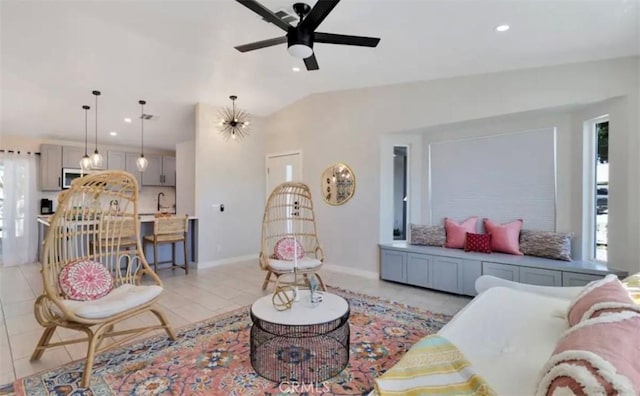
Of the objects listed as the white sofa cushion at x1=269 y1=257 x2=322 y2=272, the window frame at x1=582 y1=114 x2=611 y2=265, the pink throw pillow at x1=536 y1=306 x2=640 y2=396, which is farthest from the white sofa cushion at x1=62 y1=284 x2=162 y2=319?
the window frame at x1=582 y1=114 x2=611 y2=265

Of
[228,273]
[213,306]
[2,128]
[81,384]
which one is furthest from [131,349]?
[2,128]

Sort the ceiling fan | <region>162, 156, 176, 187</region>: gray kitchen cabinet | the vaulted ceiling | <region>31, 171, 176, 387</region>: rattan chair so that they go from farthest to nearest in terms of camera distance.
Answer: <region>162, 156, 176, 187</region>: gray kitchen cabinet < the vaulted ceiling < the ceiling fan < <region>31, 171, 176, 387</region>: rattan chair

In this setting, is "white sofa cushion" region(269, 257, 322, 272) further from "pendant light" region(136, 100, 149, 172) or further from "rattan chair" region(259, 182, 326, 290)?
"pendant light" region(136, 100, 149, 172)

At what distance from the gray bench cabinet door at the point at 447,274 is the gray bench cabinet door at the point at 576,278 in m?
0.98

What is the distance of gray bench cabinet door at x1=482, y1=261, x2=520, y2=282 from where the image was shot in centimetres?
335

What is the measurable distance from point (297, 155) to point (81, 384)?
4.33 metres

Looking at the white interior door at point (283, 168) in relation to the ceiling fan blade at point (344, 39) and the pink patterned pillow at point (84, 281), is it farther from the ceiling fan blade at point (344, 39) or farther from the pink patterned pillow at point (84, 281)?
the pink patterned pillow at point (84, 281)

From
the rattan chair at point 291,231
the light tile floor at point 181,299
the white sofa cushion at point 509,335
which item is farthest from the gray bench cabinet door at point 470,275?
the rattan chair at point 291,231

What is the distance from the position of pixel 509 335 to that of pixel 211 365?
6.45ft

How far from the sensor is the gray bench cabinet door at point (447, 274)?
3717mm

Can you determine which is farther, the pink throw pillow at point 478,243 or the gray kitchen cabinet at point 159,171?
the gray kitchen cabinet at point 159,171

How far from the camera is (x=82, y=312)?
78.7 inches

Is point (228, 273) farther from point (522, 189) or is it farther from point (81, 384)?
point (522, 189)

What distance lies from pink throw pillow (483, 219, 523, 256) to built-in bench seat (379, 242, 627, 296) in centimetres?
12
